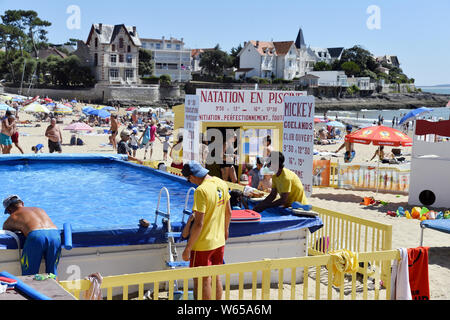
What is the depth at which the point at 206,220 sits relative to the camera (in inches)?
206

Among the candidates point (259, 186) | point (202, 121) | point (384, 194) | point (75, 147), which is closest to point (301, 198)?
point (259, 186)

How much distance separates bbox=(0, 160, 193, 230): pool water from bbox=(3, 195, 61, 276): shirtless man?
0.77m

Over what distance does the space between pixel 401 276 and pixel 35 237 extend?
368cm

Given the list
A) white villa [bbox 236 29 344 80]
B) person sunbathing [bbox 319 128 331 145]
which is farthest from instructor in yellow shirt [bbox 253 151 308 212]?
white villa [bbox 236 29 344 80]

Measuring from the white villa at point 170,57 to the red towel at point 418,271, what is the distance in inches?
4327

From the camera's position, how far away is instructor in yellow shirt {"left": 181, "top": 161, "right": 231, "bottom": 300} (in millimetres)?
5098

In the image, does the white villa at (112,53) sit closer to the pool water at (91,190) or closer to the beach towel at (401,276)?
the pool water at (91,190)

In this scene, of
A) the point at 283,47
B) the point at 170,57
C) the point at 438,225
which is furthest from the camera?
the point at 283,47

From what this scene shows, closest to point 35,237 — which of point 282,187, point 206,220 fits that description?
point 206,220

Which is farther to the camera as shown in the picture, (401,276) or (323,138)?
(323,138)

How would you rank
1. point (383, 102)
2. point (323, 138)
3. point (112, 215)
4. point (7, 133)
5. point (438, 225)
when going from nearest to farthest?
1. point (438, 225)
2. point (112, 215)
3. point (7, 133)
4. point (323, 138)
5. point (383, 102)

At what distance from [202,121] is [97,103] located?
67976 millimetres

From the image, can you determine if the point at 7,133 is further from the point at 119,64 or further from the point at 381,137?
the point at 119,64

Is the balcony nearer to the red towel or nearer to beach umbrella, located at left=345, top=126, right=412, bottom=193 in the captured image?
beach umbrella, located at left=345, top=126, right=412, bottom=193
